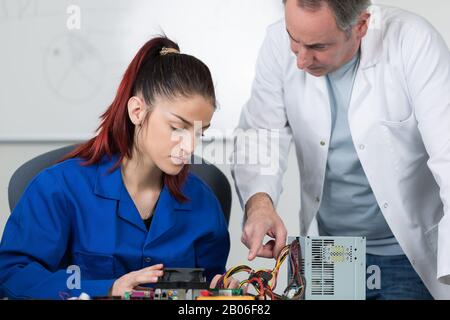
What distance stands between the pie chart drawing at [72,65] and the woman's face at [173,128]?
1202mm

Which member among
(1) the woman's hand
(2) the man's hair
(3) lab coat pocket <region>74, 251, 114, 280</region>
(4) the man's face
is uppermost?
(2) the man's hair

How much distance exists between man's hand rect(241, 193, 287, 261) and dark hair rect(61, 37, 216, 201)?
0.25m

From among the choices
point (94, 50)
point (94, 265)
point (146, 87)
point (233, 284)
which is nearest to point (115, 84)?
point (94, 50)

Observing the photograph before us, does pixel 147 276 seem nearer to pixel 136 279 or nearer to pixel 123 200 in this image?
pixel 136 279

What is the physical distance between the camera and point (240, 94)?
269cm

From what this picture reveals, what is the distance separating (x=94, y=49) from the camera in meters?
2.68

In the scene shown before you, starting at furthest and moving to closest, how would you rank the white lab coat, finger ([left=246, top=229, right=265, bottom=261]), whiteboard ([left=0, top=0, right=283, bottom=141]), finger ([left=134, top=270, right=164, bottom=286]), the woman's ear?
1. whiteboard ([left=0, top=0, right=283, bottom=141])
2. the white lab coat
3. the woman's ear
4. finger ([left=246, top=229, right=265, bottom=261])
5. finger ([left=134, top=270, right=164, bottom=286])

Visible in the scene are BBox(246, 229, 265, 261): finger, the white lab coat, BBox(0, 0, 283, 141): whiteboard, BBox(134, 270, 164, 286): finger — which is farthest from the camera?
BBox(0, 0, 283, 141): whiteboard

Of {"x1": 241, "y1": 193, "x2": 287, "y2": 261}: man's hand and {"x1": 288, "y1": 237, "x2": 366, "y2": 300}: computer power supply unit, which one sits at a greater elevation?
{"x1": 241, "y1": 193, "x2": 287, "y2": 261}: man's hand

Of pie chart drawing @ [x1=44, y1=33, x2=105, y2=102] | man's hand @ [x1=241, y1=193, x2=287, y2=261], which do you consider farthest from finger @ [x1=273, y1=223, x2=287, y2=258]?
pie chart drawing @ [x1=44, y1=33, x2=105, y2=102]

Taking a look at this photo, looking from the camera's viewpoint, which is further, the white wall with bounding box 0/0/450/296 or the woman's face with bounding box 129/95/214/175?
the white wall with bounding box 0/0/450/296

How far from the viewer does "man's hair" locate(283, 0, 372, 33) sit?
1.58 m

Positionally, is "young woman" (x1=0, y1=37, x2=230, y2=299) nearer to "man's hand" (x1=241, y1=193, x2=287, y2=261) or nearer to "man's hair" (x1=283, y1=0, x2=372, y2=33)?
"man's hand" (x1=241, y1=193, x2=287, y2=261)
